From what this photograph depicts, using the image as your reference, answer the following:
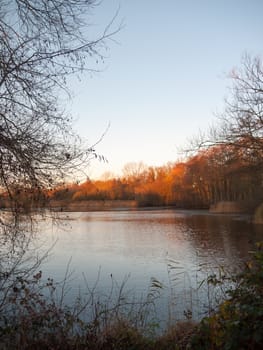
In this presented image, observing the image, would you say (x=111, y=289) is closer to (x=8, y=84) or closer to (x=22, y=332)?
(x=22, y=332)

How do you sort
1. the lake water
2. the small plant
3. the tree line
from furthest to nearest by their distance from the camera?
the tree line
the lake water
the small plant

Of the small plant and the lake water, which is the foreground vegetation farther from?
the lake water

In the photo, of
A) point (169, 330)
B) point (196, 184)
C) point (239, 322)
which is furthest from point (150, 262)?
point (196, 184)

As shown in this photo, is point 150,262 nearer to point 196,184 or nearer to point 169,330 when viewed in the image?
point 169,330

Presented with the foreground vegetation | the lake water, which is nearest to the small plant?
the foreground vegetation

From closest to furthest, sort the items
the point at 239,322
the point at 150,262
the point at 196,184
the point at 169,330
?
the point at 239,322 → the point at 169,330 → the point at 150,262 → the point at 196,184

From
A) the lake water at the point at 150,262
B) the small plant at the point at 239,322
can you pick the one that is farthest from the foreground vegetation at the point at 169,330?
the lake water at the point at 150,262

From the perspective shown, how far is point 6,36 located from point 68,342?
10.7 ft

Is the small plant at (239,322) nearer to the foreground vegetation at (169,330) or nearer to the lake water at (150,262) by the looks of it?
the foreground vegetation at (169,330)

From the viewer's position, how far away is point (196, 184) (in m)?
42.4

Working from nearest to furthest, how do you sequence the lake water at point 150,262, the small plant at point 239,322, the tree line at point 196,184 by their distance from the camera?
the small plant at point 239,322, the lake water at point 150,262, the tree line at point 196,184

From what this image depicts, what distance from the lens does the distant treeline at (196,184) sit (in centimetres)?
1669

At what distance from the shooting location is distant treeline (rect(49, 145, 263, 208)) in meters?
16.7

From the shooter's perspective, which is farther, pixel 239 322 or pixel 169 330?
pixel 169 330
